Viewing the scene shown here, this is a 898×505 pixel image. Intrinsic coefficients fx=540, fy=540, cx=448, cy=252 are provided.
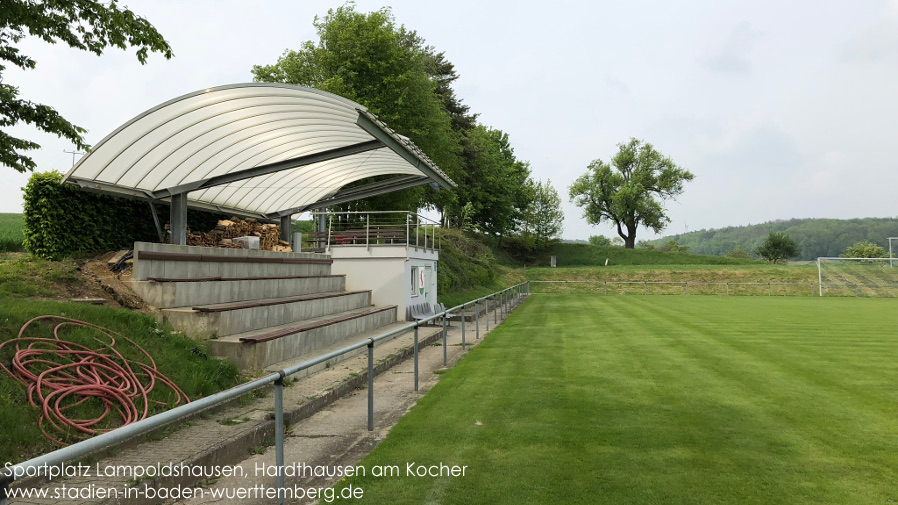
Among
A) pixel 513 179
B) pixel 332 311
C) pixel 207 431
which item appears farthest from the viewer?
pixel 513 179

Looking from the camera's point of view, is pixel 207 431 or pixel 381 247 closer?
pixel 207 431

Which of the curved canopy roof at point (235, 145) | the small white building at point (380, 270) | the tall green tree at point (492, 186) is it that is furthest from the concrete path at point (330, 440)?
the tall green tree at point (492, 186)

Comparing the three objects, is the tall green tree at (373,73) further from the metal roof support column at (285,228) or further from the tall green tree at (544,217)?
the tall green tree at (544,217)

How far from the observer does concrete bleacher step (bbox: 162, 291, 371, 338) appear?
778 centimetres

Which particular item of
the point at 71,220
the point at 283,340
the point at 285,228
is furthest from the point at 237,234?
the point at 283,340

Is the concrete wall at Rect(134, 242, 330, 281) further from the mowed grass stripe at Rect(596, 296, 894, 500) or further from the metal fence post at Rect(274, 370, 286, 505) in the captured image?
the mowed grass stripe at Rect(596, 296, 894, 500)

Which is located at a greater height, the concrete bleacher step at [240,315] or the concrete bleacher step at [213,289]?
the concrete bleacher step at [213,289]

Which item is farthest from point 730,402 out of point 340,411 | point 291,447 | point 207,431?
point 207,431

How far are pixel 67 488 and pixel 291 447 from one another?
179 centimetres

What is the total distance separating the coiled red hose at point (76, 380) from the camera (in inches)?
175

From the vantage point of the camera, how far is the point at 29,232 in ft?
32.9

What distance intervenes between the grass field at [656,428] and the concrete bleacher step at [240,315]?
3374 mm

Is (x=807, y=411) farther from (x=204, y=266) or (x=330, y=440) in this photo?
(x=204, y=266)

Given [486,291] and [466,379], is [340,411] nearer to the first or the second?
[466,379]
